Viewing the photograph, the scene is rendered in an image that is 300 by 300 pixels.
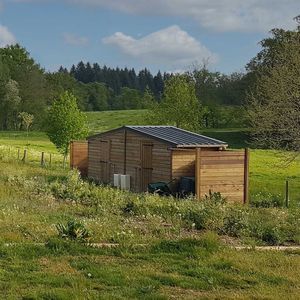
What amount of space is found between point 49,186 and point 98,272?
35.3 feet

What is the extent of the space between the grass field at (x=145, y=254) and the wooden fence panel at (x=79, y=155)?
592 inches

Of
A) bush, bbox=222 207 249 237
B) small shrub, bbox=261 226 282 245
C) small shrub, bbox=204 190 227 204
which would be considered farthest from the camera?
small shrub, bbox=204 190 227 204

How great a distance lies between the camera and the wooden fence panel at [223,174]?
64.7 ft

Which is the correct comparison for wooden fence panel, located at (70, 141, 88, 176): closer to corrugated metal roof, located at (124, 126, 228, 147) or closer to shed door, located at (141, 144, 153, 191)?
corrugated metal roof, located at (124, 126, 228, 147)

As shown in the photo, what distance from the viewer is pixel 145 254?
8.30 m

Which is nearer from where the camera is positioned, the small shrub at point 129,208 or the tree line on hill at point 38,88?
the small shrub at point 129,208

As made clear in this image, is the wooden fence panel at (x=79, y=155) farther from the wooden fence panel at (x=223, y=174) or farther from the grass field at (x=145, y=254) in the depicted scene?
the grass field at (x=145, y=254)

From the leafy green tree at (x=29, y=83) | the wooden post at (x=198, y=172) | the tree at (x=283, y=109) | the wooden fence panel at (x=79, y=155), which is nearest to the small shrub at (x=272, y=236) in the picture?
the wooden post at (x=198, y=172)

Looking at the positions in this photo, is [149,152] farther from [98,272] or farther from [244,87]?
[244,87]

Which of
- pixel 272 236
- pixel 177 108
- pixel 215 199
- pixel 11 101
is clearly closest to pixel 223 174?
pixel 215 199

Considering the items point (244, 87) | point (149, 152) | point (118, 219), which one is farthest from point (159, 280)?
point (244, 87)

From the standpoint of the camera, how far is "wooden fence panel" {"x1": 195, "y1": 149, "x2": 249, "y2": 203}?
19719 millimetres

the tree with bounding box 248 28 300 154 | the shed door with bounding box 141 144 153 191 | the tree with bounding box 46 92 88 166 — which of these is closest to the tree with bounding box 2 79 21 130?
the tree with bounding box 46 92 88 166

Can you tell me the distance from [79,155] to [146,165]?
8.02 m
